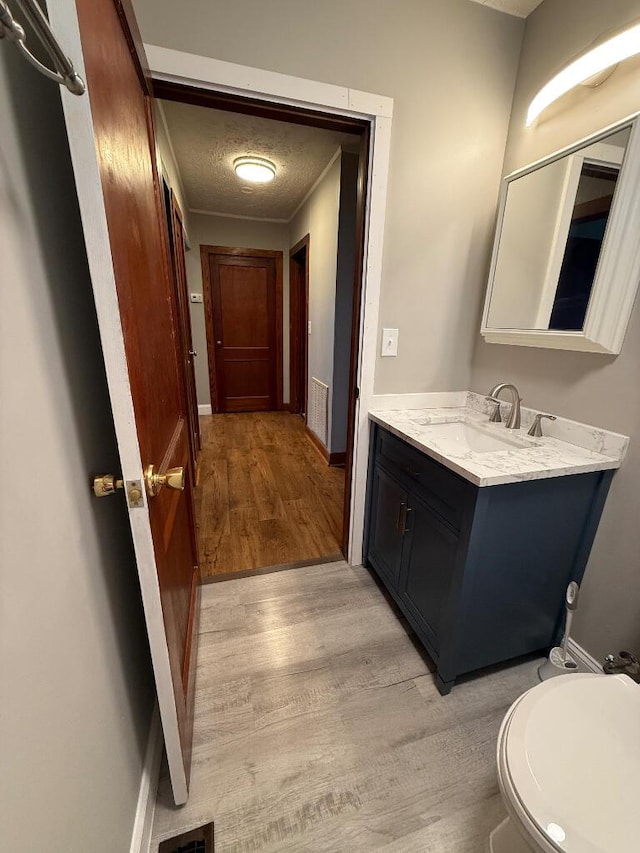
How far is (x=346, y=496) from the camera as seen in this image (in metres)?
1.92

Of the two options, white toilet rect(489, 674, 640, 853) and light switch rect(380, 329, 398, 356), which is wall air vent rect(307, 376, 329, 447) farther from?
white toilet rect(489, 674, 640, 853)

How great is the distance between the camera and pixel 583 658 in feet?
4.48

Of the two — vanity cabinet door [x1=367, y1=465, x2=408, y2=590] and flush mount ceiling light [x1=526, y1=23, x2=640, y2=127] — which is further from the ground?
flush mount ceiling light [x1=526, y1=23, x2=640, y2=127]

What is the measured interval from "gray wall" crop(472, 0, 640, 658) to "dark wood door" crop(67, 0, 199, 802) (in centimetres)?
145

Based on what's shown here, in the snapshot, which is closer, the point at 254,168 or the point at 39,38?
the point at 39,38

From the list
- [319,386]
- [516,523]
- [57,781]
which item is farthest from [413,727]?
[319,386]

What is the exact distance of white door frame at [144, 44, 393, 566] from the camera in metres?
1.20

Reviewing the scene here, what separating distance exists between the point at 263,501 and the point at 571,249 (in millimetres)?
2227

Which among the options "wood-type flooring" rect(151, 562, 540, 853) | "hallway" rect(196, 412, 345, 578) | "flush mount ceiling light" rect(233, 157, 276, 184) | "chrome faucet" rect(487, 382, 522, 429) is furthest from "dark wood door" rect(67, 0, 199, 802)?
"flush mount ceiling light" rect(233, 157, 276, 184)

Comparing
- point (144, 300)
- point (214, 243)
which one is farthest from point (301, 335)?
point (144, 300)

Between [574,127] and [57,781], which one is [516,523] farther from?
[574,127]

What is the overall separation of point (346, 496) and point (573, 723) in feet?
4.00

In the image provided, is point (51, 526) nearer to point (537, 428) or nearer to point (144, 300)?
point (144, 300)

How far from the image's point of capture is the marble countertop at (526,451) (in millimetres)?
1101
